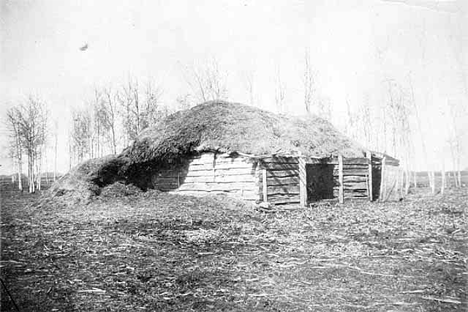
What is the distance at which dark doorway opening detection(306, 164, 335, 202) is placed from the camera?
16000 mm

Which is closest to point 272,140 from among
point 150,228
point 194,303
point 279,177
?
point 279,177

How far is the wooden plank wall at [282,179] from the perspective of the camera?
13.9 m

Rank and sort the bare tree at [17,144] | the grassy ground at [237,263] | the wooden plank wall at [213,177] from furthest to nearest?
the bare tree at [17,144]
the wooden plank wall at [213,177]
the grassy ground at [237,263]

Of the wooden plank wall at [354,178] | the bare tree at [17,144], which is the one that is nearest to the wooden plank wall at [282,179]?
the wooden plank wall at [354,178]

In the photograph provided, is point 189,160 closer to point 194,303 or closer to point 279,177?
point 279,177

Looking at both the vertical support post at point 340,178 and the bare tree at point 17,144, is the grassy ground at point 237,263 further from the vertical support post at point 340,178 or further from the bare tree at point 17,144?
the bare tree at point 17,144

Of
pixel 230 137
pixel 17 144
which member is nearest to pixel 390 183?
pixel 230 137

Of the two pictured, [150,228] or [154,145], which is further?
[154,145]

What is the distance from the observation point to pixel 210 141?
15.6 meters

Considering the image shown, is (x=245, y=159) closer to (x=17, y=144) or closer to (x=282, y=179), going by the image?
(x=282, y=179)

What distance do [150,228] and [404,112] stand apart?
31.3 m

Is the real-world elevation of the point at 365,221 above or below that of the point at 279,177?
below

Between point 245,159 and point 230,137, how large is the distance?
1.47 metres

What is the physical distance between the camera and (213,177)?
15555 mm
